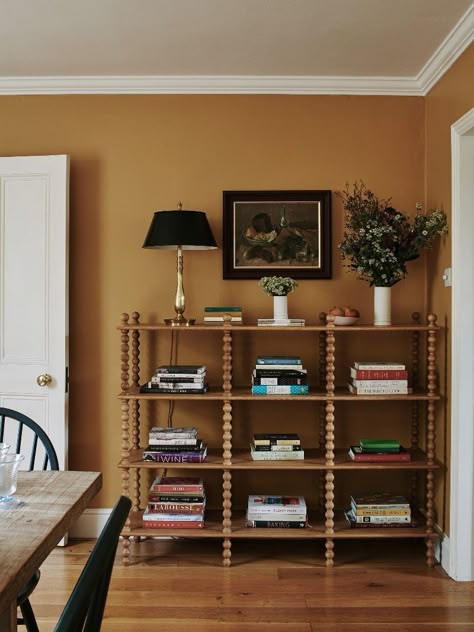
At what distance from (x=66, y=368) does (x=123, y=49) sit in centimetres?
171

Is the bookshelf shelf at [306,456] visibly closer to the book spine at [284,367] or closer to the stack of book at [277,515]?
the stack of book at [277,515]

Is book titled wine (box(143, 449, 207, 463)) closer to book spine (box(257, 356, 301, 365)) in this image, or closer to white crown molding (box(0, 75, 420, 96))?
book spine (box(257, 356, 301, 365))

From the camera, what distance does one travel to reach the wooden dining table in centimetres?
144

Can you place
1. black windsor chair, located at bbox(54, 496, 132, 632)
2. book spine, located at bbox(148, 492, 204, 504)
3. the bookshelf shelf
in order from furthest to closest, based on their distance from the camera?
book spine, located at bbox(148, 492, 204, 504)
the bookshelf shelf
black windsor chair, located at bbox(54, 496, 132, 632)

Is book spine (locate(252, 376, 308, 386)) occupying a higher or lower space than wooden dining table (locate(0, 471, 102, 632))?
higher

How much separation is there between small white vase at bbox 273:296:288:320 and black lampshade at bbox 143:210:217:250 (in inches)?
17.8

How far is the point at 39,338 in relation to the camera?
3.73m

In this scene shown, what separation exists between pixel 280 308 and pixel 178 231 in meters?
0.67

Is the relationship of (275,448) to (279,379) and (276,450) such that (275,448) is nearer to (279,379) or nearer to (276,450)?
(276,450)

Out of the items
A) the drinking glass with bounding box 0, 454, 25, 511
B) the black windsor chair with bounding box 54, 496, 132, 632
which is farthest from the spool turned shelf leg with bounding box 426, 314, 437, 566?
the black windsor chair with bounding box 54, 496, 132, 632

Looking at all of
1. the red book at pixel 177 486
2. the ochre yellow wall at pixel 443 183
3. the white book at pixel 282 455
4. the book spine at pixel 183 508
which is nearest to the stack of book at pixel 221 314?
the white book at pixel 282 455

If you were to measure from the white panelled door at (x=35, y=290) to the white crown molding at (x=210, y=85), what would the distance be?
1.44ft

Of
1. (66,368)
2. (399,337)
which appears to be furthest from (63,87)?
(399,337)

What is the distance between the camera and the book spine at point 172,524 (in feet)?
11.5
